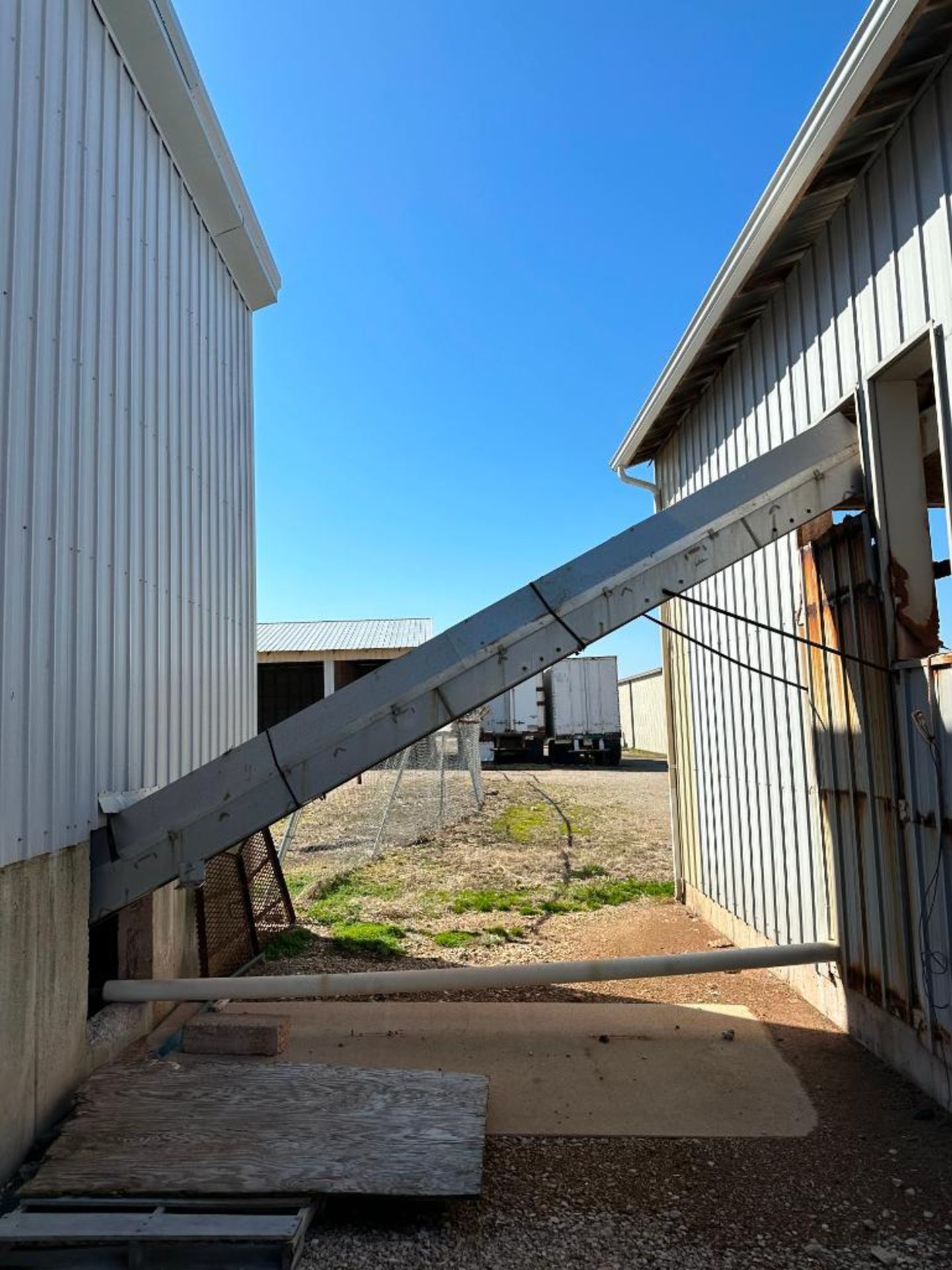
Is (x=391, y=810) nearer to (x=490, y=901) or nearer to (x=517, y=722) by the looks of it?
(x=490, y=901)

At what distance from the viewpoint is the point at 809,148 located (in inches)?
166

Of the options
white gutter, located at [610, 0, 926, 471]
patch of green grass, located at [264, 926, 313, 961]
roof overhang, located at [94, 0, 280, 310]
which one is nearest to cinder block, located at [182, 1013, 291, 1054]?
patch of green grass, located at [264, 926, 313, 961]

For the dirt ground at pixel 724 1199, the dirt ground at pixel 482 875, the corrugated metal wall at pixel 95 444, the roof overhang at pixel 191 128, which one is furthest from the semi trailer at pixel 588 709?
the dirt ground at pixel 724 1199

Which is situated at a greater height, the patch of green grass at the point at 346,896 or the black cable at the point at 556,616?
the black cable at the point at 556,616

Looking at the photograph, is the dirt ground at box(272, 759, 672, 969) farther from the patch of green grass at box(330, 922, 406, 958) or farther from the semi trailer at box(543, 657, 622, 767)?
the semi trailer at box(543, 657, 622, 767)

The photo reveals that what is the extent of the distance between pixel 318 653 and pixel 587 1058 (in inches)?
886

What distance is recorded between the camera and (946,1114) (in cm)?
390

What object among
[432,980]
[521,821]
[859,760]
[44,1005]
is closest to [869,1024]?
[859,760]

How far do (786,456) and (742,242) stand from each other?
146cm

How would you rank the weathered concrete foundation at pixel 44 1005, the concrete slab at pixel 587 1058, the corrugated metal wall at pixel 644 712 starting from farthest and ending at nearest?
the corrugated metal wall at pixel 644 712
the concrete slab at pixel 587 1058
the weathered concrete foundation at pixel 44 1005

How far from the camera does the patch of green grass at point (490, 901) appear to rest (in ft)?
28.1

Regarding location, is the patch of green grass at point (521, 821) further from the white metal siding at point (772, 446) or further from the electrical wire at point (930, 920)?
the electrical wire at point (930, 920)

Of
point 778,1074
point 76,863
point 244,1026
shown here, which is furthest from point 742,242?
point 244,1026

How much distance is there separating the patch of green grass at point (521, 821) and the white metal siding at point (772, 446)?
4868mm
